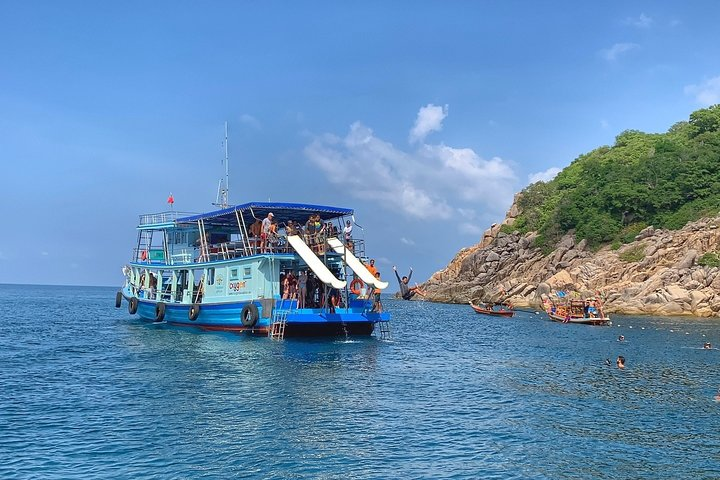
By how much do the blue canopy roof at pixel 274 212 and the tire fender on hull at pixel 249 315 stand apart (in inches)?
232

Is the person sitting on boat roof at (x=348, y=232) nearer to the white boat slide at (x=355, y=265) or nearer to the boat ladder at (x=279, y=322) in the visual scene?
the white boat slide at (x=355, y=265)

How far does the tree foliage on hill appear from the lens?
8975cm

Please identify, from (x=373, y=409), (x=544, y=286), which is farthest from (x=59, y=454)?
(x=544, y=286)

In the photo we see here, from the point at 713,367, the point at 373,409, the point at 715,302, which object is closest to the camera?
the point at 373,409

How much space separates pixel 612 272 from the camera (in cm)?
8412

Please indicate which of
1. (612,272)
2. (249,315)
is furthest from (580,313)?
(249,315)

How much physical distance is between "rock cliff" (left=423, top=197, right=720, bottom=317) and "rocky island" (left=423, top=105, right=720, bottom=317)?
0.14 m

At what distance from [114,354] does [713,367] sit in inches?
1317

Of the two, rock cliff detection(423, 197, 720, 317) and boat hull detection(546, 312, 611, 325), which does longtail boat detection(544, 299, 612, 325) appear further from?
rock cliff detection(423, 197, 720, 317)

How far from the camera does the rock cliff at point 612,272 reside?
72.6 metres

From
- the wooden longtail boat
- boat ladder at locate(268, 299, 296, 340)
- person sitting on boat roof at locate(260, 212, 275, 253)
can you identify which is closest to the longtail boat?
the wooden longtail boat

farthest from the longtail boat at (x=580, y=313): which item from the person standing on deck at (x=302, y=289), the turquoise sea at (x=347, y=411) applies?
the person standing on deck at (x=302, y=289)

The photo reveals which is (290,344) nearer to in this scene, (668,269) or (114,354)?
(114,354)

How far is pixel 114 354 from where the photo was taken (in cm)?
3578
